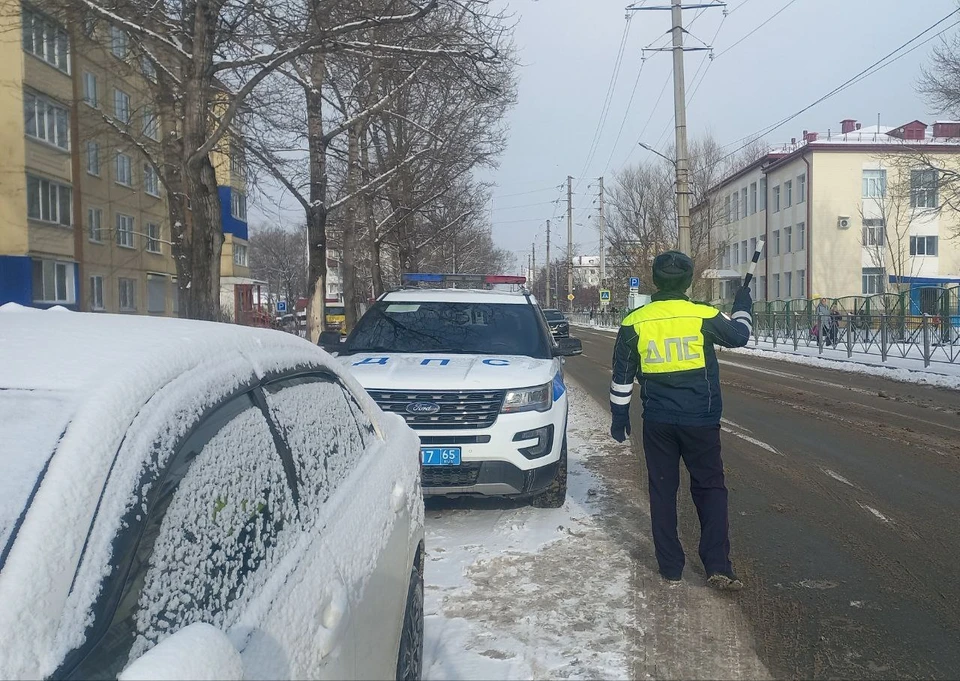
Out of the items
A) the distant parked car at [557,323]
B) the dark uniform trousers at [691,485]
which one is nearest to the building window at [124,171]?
the distant parked car at [557,323]

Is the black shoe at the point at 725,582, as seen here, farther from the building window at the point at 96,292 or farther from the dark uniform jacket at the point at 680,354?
the building window at the point at 96,292

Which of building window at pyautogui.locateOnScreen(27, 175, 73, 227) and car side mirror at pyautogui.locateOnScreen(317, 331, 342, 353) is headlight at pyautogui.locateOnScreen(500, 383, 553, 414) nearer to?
car side mirror at pyautogui.locateOnScreen(317, 331, 342, 353)

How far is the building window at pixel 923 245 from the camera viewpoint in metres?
49.7

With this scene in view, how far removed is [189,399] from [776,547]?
4450 millimetres

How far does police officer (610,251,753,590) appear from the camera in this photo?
4461 millimetres

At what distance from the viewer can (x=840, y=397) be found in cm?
1394

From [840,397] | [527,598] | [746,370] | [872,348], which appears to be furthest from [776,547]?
[872,348]

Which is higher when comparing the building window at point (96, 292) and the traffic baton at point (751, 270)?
the building window at point (96, 292)

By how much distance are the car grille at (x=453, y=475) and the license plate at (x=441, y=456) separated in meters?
0.03

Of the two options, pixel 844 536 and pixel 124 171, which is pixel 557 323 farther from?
pixel 844 536

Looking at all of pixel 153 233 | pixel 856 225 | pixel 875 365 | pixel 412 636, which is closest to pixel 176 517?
pixel 412 636

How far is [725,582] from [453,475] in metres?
1.93

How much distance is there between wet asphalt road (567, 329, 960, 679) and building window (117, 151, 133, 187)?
31.4m

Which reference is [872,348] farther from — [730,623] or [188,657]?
[188,657]
